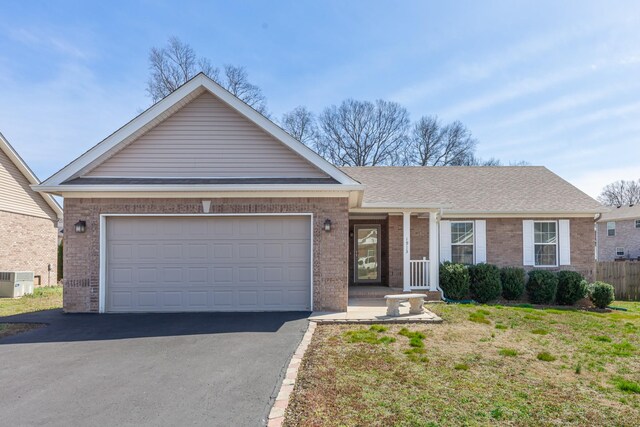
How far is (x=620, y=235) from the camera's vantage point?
108 ft

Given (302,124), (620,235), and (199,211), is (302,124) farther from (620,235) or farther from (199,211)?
(199,211)

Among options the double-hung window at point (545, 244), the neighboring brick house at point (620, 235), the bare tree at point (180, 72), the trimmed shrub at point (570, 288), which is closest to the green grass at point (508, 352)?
the trimmed shrub at point (570, 288)

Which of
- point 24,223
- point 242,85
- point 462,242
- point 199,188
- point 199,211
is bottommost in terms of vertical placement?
point 462,242

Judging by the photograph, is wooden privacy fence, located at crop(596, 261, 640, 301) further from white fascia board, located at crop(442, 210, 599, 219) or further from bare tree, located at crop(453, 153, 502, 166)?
bare tree, located at crop(453, 153, 502, 166)

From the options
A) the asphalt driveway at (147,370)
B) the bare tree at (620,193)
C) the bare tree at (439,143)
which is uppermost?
the bare tree at (439,143)

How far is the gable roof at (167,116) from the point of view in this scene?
9414 mm

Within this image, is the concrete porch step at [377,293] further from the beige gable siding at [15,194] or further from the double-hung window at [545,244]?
the beige gable siding at [15,194]

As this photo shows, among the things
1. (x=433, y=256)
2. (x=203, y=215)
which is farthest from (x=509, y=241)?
(x=203, y=215)

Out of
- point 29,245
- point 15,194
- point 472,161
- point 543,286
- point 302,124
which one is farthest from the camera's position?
point 472,161

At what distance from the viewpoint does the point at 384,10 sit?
11539 mm

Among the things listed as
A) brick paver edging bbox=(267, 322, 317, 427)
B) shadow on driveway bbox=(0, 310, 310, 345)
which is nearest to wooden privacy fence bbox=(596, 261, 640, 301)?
shadow on driveway bbox=(0, 310, 310, 345)

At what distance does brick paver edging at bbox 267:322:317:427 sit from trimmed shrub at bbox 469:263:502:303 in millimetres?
7727

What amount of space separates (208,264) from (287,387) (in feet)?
18.2

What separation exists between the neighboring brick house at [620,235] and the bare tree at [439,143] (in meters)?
12.5
